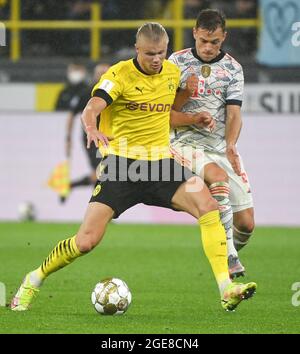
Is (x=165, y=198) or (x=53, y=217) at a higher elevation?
(x=165, y=198)

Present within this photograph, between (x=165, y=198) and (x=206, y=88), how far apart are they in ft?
4.89

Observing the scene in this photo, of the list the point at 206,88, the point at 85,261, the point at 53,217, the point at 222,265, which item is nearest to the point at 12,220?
the point at 53,217

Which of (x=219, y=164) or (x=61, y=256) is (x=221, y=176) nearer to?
(x=219, y=164)

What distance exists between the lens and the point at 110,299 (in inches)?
309

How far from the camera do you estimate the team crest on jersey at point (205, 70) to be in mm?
9023

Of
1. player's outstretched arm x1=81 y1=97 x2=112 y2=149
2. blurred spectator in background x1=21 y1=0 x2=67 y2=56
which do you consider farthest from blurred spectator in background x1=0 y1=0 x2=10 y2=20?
player's outstretched arm x1=81 y1=97 x2=112 y2=149

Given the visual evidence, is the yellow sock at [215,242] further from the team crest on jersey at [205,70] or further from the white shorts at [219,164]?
the team crest on jersey at [205,70]

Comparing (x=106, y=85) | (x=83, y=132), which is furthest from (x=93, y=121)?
(x=83, y=132)

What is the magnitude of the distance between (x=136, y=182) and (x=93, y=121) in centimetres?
63

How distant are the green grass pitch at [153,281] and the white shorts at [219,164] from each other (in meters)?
0.75

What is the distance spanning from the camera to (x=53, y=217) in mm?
17000

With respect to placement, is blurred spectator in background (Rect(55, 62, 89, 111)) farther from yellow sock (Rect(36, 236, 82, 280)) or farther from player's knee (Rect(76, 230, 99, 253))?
player's knee (Rect(76, 230, 99, 253))
